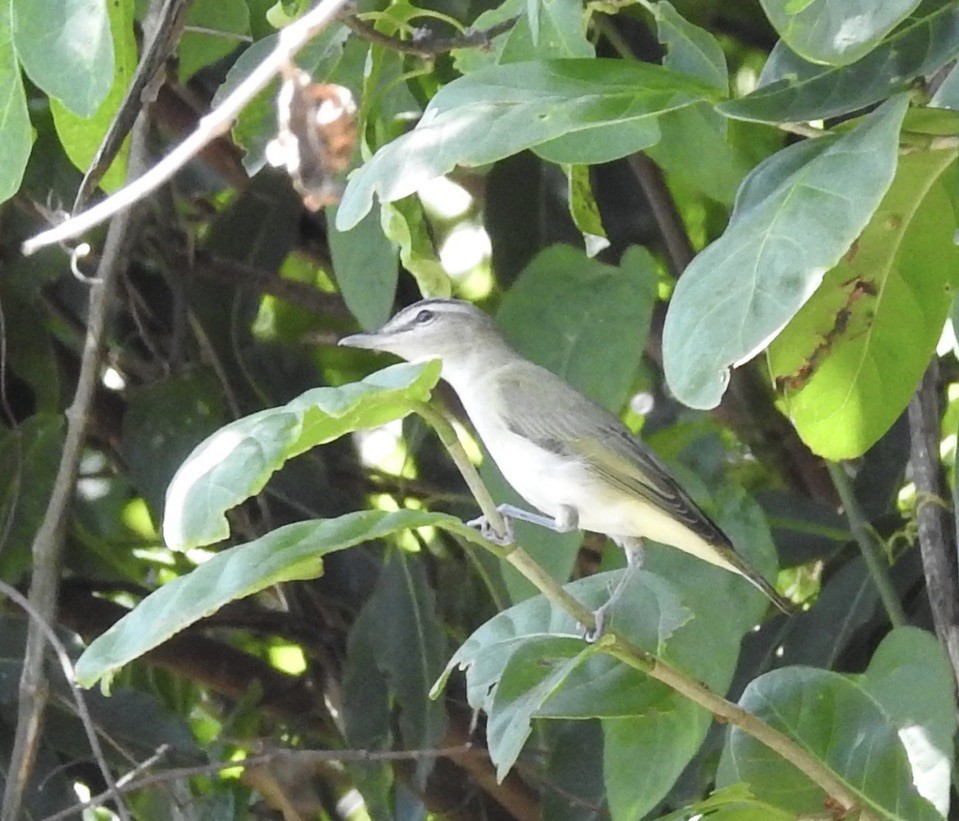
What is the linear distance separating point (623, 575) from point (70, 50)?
0.72 meters

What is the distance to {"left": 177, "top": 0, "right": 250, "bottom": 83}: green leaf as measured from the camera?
1.54m

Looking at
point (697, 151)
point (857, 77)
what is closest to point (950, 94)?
point (857, 77)

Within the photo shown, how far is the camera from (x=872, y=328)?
1.25 meters

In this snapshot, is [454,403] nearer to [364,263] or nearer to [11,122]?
[364,263]

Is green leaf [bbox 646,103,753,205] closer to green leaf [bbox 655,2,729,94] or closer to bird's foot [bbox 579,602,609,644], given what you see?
green leaf [bbox 655,2,729,94]

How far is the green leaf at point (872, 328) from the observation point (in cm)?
121

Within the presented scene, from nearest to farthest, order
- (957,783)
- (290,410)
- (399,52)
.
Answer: (290,410) < (399,52) < (957,783)

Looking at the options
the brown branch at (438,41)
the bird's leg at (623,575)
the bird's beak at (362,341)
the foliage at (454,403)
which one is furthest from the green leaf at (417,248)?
the bird's beak at (362,341)

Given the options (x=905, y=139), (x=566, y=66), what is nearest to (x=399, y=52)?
(x=566, y=66)

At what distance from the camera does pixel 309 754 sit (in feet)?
5.35

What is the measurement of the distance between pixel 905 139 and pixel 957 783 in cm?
81

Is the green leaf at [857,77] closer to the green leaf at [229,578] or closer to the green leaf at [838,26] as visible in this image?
the green leaf at [838,26]

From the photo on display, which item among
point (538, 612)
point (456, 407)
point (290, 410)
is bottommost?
point (456, 407)

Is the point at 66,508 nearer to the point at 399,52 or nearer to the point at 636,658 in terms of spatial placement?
the point at 399,52
